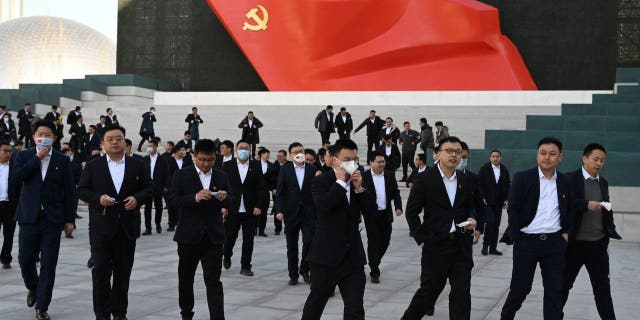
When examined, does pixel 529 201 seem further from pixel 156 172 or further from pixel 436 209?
pixel 156 172

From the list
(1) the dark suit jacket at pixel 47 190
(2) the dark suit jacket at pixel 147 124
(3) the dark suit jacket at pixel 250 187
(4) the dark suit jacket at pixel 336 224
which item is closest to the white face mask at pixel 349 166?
(4) the dark suit jacket at pixel 336 224

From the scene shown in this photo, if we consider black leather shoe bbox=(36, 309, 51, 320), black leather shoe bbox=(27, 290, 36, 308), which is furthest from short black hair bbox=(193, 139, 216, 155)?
black leather shoe bbox=(27, 290, 36, 308)

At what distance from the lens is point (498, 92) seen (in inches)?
976

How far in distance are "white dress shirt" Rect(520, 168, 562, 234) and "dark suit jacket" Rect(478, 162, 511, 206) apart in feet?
16.8

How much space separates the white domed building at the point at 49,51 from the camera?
150 feet

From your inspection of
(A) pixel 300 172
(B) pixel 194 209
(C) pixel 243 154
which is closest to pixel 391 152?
(A) pixel 300 172

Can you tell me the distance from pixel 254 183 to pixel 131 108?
1981cm

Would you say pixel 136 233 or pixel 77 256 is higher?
pixel 136 233

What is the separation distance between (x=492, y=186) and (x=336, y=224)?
20.1ft

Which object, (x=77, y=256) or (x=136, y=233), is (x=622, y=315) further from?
(x=77, y=256)

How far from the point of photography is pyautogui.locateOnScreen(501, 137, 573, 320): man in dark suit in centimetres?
526

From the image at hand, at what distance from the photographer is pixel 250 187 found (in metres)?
8.95

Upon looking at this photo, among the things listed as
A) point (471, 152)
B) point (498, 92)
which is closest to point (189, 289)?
point (471, 152)

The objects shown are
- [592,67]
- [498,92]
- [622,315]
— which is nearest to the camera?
[622,315]
